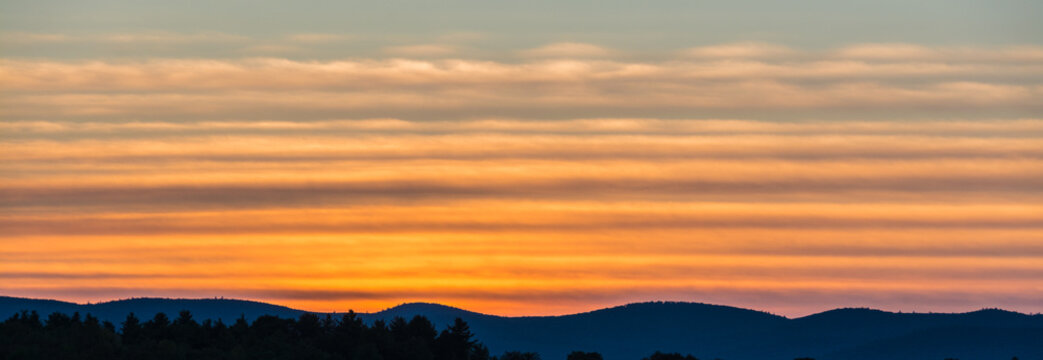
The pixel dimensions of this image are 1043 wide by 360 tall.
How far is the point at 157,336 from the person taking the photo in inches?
7495

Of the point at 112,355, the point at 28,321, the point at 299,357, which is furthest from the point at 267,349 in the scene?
the point at 28,321

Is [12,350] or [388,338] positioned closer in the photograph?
[12,350]

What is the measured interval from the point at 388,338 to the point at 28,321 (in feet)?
144

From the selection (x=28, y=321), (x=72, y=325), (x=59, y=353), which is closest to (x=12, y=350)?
(x=59, y=353)

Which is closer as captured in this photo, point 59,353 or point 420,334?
point 59,353

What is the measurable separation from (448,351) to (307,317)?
18.7m

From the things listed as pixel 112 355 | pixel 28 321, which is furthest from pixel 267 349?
pixel 28 321

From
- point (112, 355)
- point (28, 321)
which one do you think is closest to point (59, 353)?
point (112, 355)

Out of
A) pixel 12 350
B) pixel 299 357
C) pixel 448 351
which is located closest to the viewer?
pixel 12 350

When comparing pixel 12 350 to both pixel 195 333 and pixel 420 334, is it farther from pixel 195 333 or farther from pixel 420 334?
pixel 420 334

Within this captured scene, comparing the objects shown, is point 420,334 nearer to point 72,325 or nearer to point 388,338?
point 388,338

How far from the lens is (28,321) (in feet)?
642

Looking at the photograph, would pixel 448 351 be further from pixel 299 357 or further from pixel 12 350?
pixel 12 350

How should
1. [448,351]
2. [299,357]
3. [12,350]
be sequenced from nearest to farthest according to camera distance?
[12,350] → [299,357] → [448,351]
